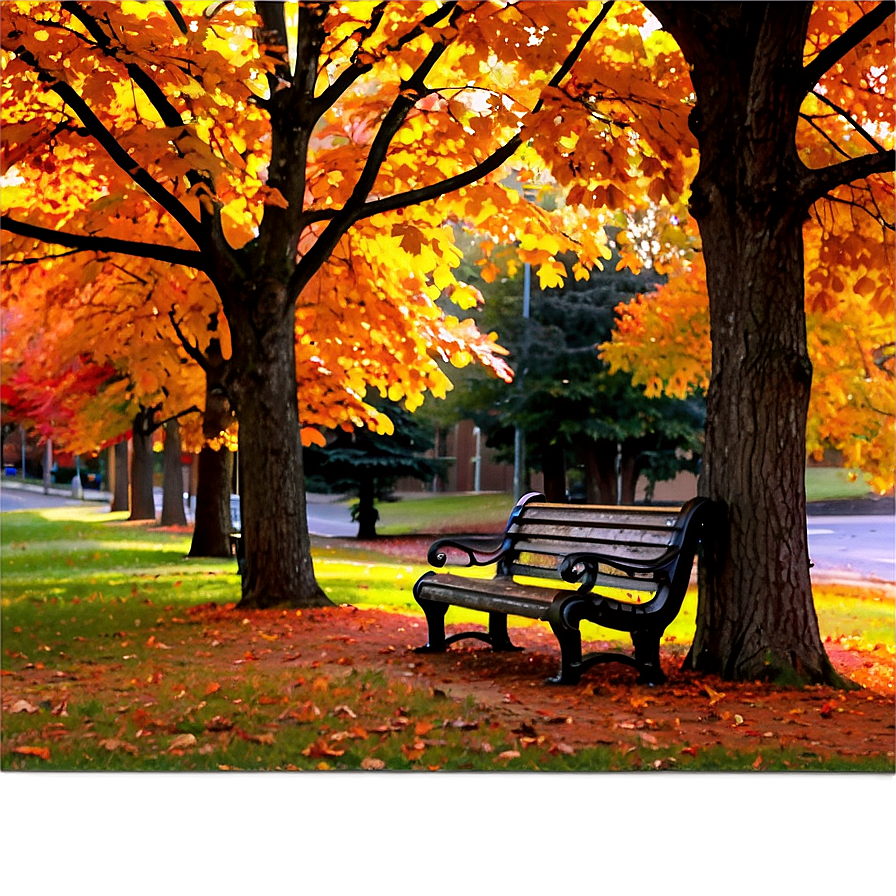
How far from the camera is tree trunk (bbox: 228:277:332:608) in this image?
8266mm

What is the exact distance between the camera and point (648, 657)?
5.88 m

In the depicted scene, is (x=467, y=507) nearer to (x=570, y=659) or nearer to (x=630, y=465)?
(x=630, y=465)

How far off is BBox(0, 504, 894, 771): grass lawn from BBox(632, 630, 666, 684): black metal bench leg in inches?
35.7

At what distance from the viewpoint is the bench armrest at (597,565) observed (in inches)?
225

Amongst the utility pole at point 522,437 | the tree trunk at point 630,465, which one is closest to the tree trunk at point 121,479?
the utility pole at point 522,437

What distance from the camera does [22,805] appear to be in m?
4.90

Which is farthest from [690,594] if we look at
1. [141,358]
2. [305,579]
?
[141,358]

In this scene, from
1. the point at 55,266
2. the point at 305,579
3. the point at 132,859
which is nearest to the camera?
the point at 132,859

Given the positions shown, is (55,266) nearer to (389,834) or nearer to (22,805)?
(22,805)

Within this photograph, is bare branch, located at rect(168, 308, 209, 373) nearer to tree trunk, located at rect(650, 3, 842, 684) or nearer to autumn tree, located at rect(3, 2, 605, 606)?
autumn tree, located at rect(3, 2, 605, 606)

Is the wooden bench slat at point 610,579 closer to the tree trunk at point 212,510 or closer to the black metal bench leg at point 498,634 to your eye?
the black metal bench leg at point 498,634

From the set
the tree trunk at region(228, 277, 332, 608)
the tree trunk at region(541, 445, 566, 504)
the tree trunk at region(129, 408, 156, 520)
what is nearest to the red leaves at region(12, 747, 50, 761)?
the tree trunk at region(228, 277, 332, 608)

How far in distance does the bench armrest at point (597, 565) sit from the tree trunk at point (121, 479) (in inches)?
479

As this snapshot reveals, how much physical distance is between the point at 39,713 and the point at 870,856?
3.41 m
